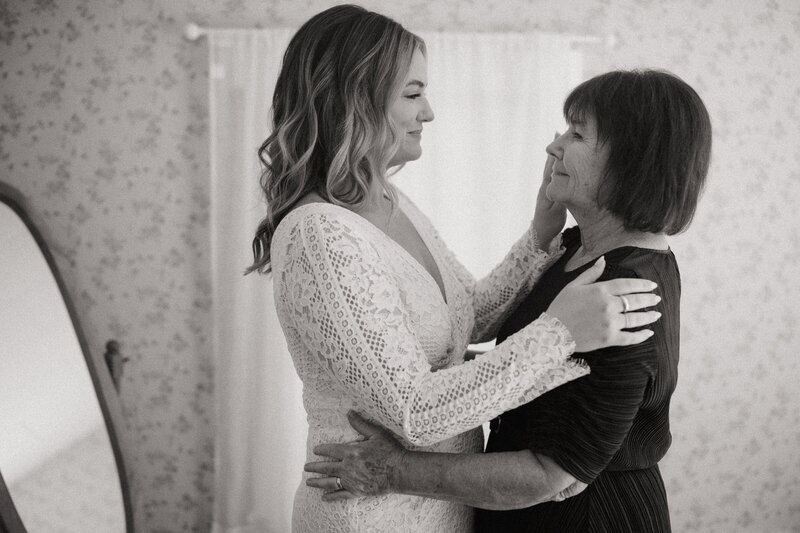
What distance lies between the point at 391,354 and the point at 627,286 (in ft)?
1.20

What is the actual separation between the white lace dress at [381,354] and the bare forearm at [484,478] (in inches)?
2.2

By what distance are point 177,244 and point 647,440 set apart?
203 centimetres

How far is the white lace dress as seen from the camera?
87 centimetres

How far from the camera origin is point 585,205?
105 cm

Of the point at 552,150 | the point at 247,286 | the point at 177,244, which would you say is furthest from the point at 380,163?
the point at 177,244

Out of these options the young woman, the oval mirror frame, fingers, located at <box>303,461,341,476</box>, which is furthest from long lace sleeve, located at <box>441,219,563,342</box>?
the oval mirror frame

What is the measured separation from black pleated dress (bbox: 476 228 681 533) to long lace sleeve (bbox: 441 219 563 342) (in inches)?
5.8

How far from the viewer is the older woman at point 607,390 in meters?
0.90

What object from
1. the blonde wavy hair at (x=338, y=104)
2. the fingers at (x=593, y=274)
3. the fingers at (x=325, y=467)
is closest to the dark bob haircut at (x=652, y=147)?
the fingers at (x=593, y=274)

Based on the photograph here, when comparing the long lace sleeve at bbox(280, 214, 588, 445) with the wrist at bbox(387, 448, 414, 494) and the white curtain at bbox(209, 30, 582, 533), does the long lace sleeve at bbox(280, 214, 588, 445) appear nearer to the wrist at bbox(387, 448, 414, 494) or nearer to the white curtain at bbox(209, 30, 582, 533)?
the wrist at bbox(387, 448, 414, 494)

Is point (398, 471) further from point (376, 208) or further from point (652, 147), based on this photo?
point (652, 147)

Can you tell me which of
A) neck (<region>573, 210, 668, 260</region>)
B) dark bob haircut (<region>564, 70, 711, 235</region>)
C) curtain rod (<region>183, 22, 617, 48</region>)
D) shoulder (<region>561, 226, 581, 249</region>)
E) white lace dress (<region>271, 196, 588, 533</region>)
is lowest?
white lace dress (<region>271, 196, 588, 533</region>)

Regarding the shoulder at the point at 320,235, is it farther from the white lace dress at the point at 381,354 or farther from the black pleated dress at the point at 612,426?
the black pleated dress at the point at 612,426

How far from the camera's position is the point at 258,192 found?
231cm
